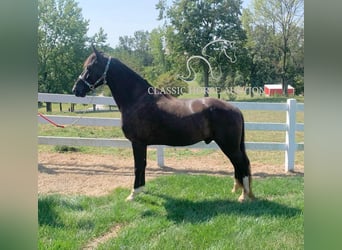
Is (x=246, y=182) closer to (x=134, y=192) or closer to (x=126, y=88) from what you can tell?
(x=134, y=192)

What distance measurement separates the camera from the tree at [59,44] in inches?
97.0

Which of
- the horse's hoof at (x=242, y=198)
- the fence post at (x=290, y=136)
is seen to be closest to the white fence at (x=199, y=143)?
the fence post at (x=290, y=136)

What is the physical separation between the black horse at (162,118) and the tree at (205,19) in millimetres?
314

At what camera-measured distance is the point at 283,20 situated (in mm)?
2336

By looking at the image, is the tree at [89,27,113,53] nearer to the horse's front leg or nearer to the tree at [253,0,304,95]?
the horse's front leg

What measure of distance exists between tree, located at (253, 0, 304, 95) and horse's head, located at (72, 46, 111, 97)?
1.17m

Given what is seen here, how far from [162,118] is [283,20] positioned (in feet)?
3.69

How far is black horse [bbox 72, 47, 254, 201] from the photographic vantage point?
2.54 m

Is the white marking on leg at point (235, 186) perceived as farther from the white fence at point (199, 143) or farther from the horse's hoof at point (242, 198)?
the white fence at point (199, 143)

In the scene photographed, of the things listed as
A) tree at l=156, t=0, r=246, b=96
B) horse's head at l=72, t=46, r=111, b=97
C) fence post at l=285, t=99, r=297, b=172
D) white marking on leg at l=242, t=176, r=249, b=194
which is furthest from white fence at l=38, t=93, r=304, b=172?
tree at l=156, t=0, r=246, b=96
